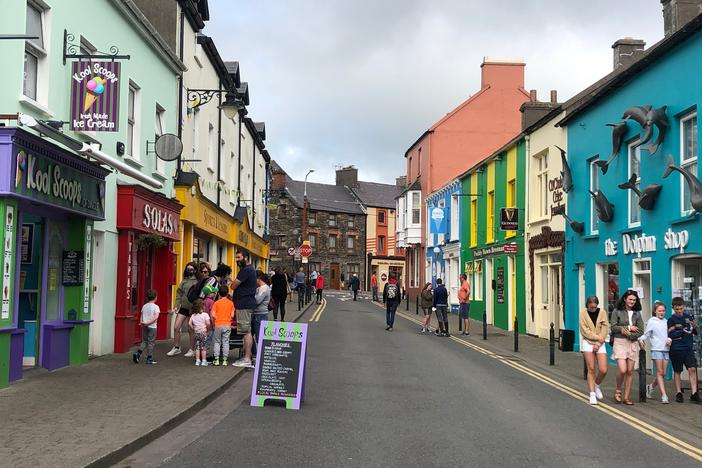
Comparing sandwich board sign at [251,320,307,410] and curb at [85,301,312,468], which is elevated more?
sandwich board sign at [251,320,307,410]

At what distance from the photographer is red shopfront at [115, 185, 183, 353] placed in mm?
14422

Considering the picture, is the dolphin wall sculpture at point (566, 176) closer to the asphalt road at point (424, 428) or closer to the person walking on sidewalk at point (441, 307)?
the person walking on sidewalk at point (441, 307)

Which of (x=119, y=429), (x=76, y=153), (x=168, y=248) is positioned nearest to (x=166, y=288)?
(x=168, y=248)

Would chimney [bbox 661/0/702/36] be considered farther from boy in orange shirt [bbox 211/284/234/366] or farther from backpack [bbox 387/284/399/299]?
boy in orange shirt [bbox 211/284/234/366]

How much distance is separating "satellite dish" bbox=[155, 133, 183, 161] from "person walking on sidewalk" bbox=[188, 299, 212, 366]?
419cm

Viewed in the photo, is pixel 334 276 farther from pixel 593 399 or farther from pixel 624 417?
pixel 624 417

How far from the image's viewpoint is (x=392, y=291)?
23688 mm

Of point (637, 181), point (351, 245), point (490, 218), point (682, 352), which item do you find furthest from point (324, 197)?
point (682, 352)

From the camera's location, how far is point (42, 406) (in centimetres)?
854

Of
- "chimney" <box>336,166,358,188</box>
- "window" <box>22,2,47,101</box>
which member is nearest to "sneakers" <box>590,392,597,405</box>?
"window" <box>22,2,47,101</box>

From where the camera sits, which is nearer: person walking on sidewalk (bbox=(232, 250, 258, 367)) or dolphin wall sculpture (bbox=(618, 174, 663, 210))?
person walking on sidewalk (bbox=(232, 250, 258, 367))

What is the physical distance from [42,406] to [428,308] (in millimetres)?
16267

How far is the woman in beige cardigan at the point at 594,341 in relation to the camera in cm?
1111

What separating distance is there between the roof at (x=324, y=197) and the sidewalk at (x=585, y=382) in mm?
52606
